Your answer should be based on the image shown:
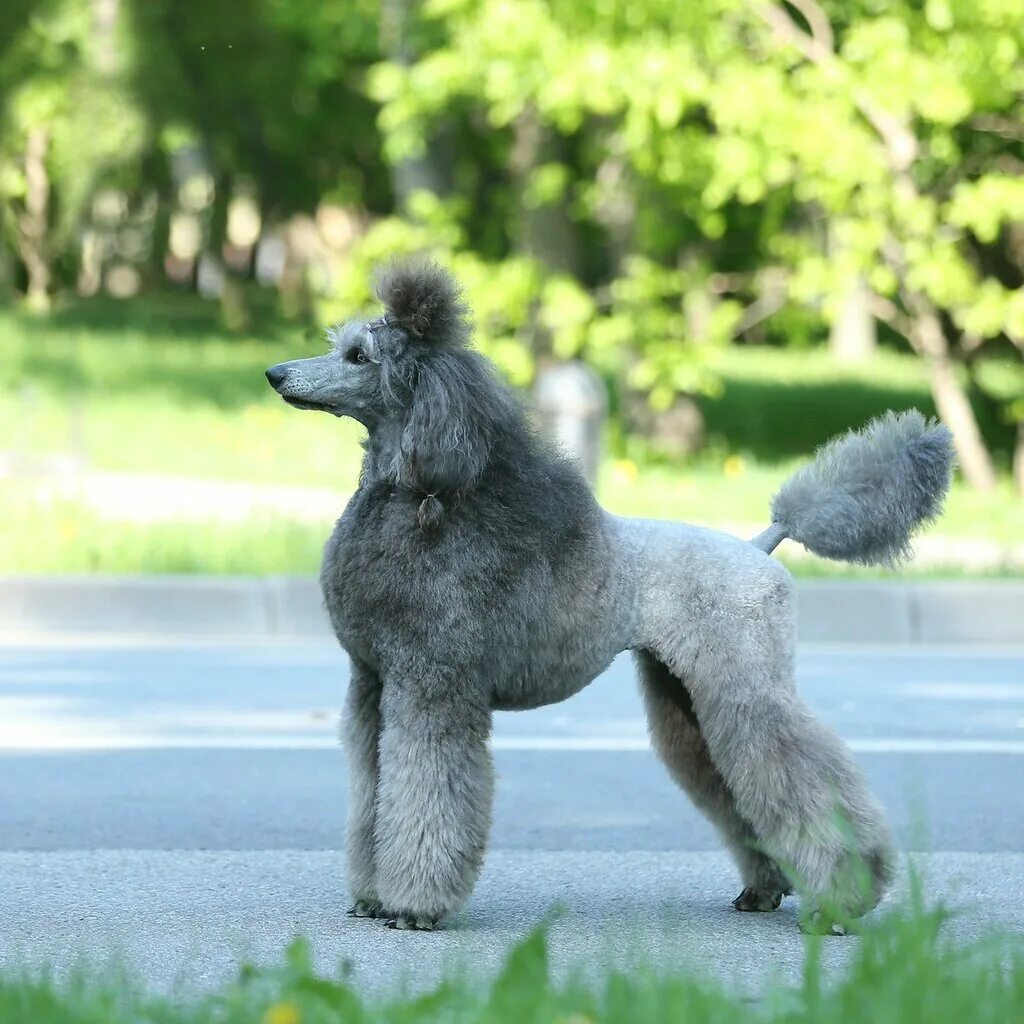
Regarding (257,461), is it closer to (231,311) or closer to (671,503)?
(671,503)

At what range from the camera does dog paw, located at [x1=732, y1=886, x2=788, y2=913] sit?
5109 mm

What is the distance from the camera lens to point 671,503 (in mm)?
13961

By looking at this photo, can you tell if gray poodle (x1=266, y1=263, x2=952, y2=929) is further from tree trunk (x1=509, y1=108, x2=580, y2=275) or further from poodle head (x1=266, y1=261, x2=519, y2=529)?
tree trunk (x1=509, y1=108, x2=580, y2=275)

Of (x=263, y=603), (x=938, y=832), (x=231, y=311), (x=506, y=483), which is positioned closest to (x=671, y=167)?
(x=263, y=603)

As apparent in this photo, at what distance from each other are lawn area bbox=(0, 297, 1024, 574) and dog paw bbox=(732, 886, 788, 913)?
6.26ft

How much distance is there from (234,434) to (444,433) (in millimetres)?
13750

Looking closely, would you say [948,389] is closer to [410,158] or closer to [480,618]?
[410,158]

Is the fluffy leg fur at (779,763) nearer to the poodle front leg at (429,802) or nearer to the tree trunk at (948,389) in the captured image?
the poodle front leg at (429,802)

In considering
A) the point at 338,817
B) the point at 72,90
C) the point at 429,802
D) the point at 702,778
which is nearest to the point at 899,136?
the point at 338,817

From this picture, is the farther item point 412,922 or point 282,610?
point 282,610

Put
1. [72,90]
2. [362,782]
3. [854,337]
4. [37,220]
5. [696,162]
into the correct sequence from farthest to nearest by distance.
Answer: [37,220], [854,337], [72,90], [696,162], [362,782]

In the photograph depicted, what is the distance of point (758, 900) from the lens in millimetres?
5121

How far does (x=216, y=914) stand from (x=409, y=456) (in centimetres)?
119

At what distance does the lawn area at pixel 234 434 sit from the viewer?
11.6 m
